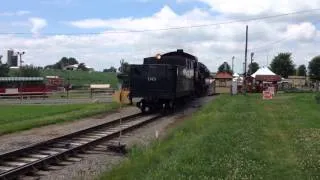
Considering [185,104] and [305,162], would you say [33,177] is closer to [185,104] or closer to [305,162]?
[305,162]

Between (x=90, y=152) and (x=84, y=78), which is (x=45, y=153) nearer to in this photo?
(x=90, y=152)

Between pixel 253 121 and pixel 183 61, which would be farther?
pixel 183 61

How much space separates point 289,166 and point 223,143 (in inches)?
116

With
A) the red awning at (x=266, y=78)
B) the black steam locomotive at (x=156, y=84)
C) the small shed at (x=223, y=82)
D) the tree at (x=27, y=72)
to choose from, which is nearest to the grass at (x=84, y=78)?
the tree at (x=27, y=72)

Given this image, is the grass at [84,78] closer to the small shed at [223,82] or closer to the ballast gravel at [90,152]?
the small shed at [223,82]

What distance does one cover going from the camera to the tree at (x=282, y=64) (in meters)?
147

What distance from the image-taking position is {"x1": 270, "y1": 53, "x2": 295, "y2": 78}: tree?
146625mm

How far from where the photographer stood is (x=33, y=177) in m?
12.4

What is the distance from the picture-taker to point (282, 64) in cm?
14838

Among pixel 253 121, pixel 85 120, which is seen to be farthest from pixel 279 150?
pixel 85 120

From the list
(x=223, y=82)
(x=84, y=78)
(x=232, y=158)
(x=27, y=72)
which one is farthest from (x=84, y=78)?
(x=232, y=158)

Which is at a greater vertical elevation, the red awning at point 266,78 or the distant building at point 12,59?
the distant building at point 12,59

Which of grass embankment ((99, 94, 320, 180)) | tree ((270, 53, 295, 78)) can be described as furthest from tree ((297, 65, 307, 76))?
grass embankment ((99, 94, 320, 180))

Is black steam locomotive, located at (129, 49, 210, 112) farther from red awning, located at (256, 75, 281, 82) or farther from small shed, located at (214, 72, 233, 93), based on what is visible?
red awning, located at (256, 75, 281, 82)
